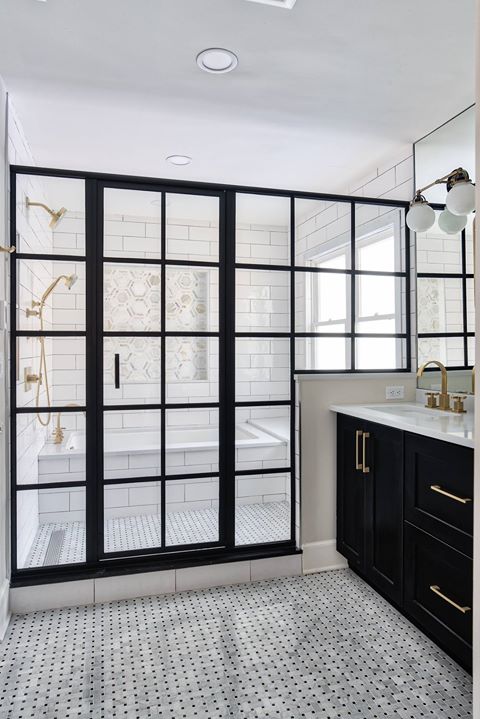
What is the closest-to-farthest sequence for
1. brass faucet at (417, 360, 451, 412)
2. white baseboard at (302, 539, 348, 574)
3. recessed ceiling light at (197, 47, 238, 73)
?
recessed ceiling light at (197, 47, 238, 73), brass faucet at (417, 360, 451, 412), white baseboard at (302, 539, 348, 574)

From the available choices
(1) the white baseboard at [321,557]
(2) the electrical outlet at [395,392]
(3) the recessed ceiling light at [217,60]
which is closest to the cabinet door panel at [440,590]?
(1) the white baseboard at [321,557]

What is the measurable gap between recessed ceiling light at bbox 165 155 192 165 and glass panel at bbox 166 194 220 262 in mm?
675

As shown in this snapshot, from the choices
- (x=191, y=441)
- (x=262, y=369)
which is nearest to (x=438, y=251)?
(x=262, y=369)

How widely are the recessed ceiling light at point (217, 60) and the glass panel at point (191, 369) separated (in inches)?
49.9

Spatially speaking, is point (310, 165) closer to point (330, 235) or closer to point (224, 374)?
point (330, 235)

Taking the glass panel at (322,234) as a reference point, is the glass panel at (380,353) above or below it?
below

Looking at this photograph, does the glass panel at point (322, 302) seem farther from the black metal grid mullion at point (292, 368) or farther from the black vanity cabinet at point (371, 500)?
the black vanity cabinet at point (371, 500)

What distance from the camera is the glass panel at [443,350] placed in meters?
2.66

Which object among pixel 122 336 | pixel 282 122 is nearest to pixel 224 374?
pixel 122 336

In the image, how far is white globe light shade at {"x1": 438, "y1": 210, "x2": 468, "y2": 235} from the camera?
245cm

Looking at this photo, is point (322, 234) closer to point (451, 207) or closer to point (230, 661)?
point (451, 207)

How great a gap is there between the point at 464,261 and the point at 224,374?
1416 millimetres

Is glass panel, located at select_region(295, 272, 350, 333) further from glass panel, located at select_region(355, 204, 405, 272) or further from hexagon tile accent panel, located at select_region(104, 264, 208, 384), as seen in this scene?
hexagon tile accent panel, located at select_region(104, 264, 208, 384)

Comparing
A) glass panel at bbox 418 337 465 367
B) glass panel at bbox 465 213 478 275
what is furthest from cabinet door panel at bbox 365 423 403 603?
glass panel at bbox 465 213 478 275
